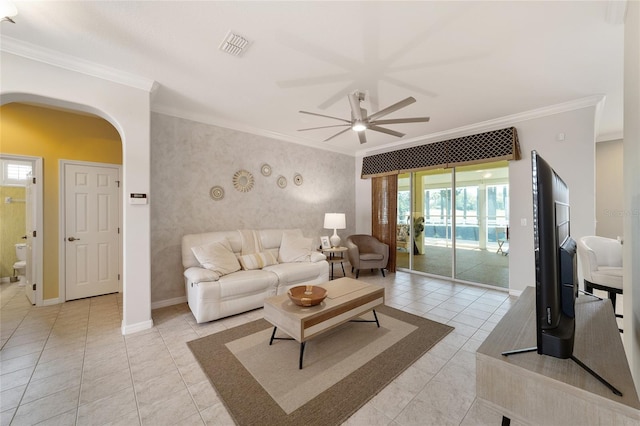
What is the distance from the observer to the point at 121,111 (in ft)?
8.88

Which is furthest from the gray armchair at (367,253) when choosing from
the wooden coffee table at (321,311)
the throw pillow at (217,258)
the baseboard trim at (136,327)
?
the baseboard trim at (136,327)

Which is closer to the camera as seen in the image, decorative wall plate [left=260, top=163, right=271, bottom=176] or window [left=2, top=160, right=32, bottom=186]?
window [left=2, top=160, right=32, bottom=186]

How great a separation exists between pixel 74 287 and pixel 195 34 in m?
4.00

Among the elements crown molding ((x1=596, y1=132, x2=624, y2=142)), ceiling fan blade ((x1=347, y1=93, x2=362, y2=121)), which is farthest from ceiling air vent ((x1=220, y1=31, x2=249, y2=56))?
crown molding ((x1=596, y1=132, x2=624, y2=142))

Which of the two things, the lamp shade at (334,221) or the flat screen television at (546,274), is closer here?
the flat screen television at (546,274)

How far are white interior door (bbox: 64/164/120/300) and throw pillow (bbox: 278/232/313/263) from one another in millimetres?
2662

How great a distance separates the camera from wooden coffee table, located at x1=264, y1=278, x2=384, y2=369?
6.82 ft

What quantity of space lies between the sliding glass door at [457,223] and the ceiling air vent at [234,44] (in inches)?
161

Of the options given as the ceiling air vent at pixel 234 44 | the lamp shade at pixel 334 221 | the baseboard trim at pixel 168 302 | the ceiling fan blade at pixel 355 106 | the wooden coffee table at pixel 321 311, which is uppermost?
the ceiling air vent at pixel 234 44

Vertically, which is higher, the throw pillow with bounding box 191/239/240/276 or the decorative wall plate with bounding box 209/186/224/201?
the decorative wall plate with bounding box 209/186/224/201

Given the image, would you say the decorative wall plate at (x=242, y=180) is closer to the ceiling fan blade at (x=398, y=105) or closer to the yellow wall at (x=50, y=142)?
the yellow wall at (x=50, y=142)

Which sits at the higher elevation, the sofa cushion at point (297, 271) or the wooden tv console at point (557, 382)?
the wooden tv console at point (557, 382)

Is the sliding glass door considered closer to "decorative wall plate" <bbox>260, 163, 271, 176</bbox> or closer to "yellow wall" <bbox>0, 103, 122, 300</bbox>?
"decorative wall plate" <bbox>260, 163, 271, 176</bbox>

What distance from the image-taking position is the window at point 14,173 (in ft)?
14.2
